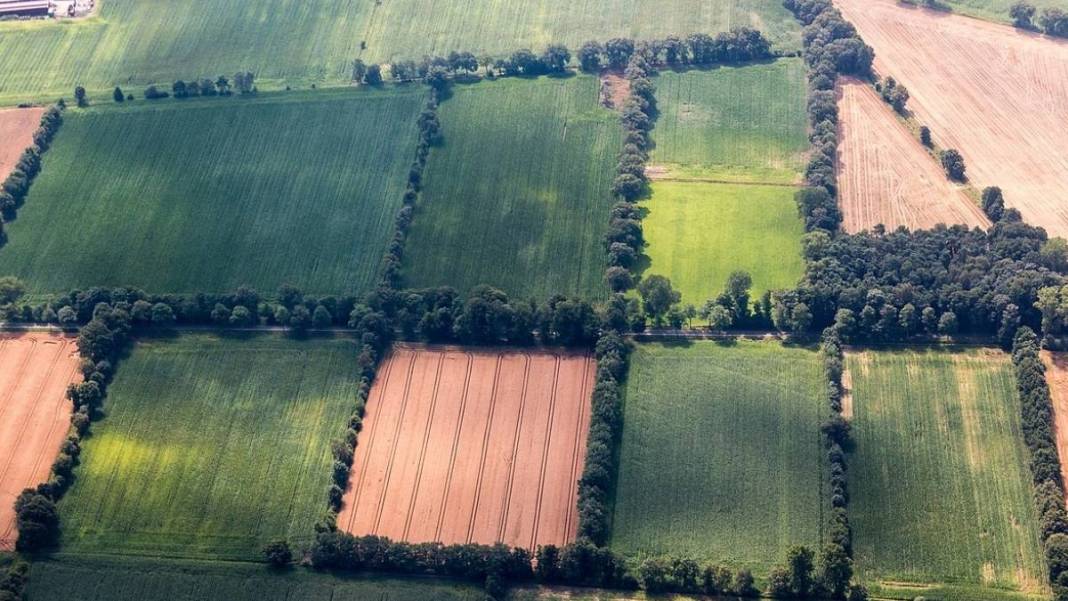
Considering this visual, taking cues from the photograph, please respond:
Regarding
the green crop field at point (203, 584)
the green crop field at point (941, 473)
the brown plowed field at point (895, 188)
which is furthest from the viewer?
the brown plowed field at point (895, 188)

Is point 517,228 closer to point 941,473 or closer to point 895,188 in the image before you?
point 895,188

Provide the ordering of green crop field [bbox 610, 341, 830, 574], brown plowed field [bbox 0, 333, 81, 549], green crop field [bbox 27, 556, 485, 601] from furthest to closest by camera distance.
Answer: brown plowed field [bbox 0, 333, 81, 549]
green crop field [bbox 610, 341, 830, 574]
green crop field [bbox 27, 556, 485, 601]

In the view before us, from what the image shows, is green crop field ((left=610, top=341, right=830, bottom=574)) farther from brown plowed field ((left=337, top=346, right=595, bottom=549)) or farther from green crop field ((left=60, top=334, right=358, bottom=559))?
green crop field ((left=60, top=334, right=358, bottom=559))

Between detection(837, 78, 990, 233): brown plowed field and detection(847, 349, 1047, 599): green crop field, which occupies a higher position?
detection(837, 78, 990, 233): brown plowed field

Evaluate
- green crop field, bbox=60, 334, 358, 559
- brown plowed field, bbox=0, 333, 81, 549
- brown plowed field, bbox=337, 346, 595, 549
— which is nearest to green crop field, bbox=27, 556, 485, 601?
green crop field, bbox=60, 334, 358, 559

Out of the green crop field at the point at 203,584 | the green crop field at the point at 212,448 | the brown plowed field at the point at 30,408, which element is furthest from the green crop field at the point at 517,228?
the brown plowed field at the point at 30,408

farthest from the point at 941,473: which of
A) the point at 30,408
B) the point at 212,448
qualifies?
the point at 30,408

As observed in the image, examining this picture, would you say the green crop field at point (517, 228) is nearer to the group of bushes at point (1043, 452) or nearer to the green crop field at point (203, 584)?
the green crop field at point (203, 584)
